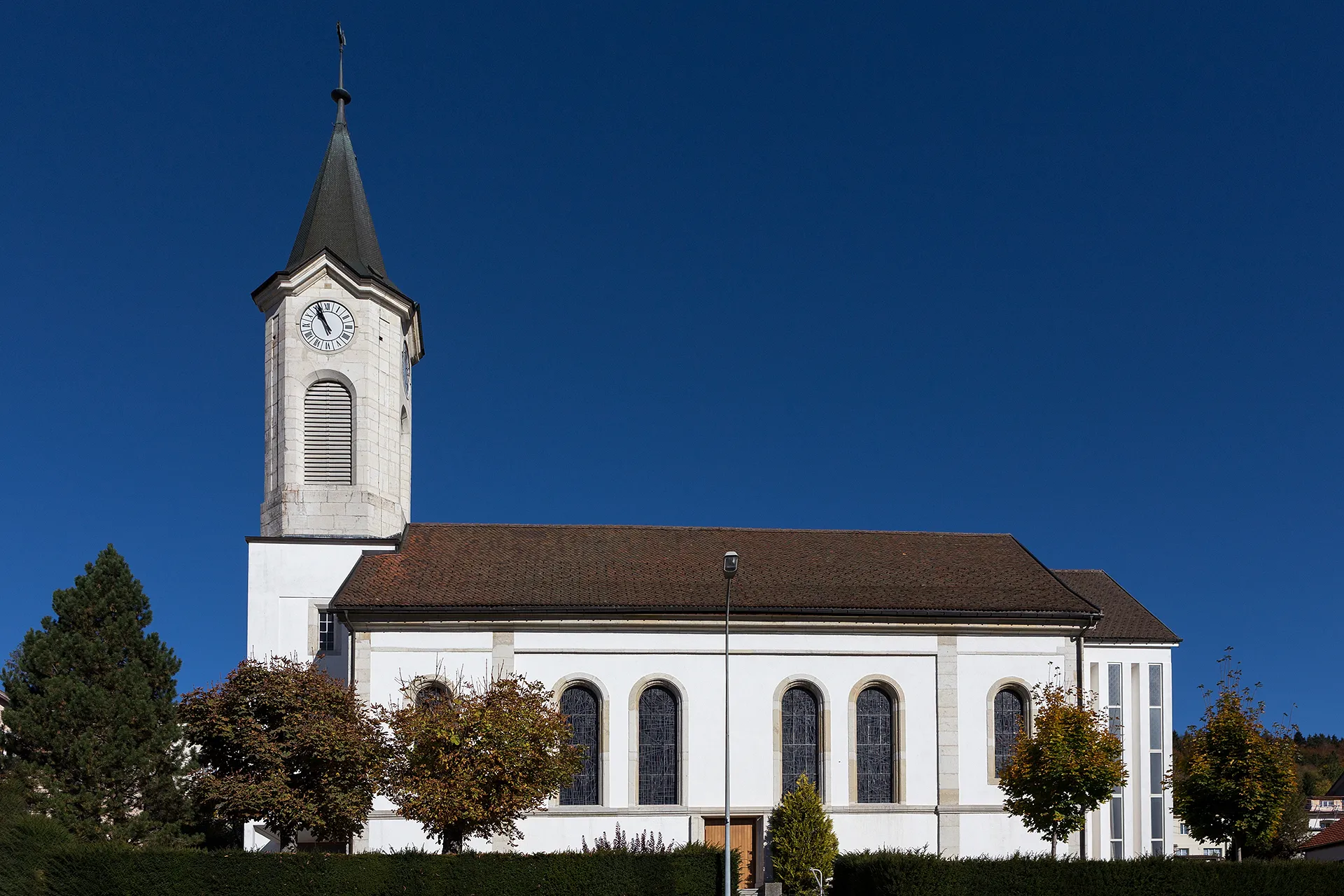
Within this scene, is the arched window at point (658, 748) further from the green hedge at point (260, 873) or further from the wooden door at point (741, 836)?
the green hedge at point (260, 873)

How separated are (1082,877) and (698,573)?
14751 millimetres

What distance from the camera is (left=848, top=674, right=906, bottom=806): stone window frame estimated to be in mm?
34000

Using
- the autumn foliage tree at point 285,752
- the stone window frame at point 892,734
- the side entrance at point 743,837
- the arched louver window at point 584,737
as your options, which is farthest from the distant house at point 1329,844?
the autumn foliage tree at point 285,752

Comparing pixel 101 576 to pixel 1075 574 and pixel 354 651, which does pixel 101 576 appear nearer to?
pixel 354 651

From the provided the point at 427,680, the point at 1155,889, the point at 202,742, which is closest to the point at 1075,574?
the point at 1155,889

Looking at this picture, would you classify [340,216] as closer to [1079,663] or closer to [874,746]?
[874,746]

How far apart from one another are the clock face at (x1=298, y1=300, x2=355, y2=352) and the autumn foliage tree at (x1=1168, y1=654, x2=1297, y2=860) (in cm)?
2934

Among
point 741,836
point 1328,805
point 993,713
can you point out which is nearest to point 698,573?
point 741,836

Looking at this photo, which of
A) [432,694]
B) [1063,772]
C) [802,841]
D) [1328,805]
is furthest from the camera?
[1328,805]

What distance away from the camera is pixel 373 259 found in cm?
Answer: 4194

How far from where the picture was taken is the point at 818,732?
3434cm

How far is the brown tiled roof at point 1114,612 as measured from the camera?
4481 centimetres

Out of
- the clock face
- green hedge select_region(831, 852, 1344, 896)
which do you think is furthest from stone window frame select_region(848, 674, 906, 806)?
the clock face

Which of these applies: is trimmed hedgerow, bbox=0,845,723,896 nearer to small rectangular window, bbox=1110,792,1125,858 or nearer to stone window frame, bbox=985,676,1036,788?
stone window frame, bbox=985,676,1036,788
